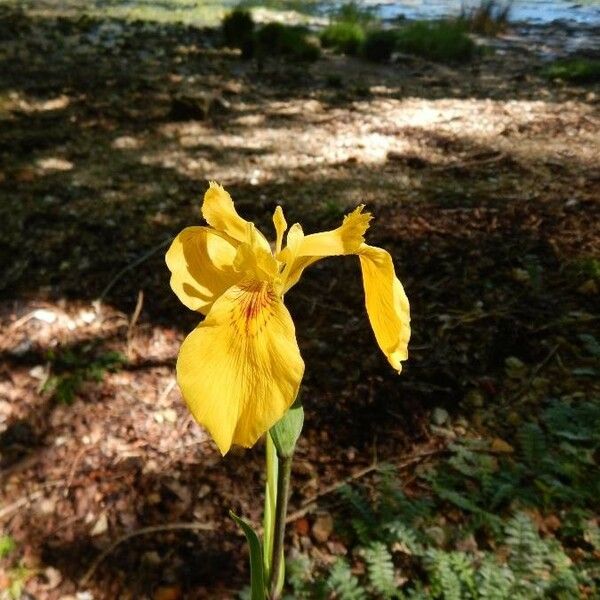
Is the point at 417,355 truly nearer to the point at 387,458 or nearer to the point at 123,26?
the point at 387,458

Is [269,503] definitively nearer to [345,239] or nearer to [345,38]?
[345,239]

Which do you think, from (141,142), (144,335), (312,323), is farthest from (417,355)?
(141,142)

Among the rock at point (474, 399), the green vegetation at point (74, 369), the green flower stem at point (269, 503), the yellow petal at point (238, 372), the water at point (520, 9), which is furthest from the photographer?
the water at point (520, 9)

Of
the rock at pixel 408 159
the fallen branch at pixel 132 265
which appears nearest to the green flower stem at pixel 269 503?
the fallen branch at pixel 132 265

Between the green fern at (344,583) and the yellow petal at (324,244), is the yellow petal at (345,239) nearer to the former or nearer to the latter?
the yellow petal at (324,244)

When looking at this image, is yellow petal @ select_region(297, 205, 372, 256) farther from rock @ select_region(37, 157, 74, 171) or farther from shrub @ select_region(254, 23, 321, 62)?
shrub @ select_region(254, 23, 321, 62)

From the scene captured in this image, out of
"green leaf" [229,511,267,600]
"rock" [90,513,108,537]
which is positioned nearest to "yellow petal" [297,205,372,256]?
"green leaf" [229,511,267,600]
